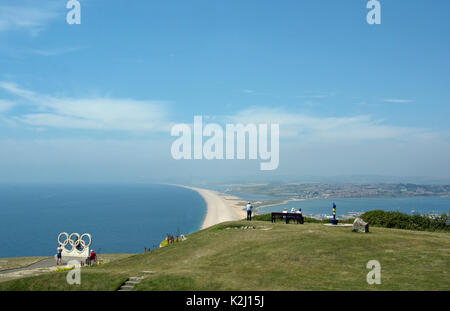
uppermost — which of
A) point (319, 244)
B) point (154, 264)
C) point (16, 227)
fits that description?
point (319, 244)

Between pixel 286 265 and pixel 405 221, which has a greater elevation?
pixel 286 265

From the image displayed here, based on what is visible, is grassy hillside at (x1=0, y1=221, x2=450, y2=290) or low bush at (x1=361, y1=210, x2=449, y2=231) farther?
low bush at (x1=361, y1=210, x2=449, y2=231)

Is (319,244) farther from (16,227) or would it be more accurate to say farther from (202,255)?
(16,227)

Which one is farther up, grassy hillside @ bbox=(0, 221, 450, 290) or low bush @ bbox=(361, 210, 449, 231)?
grassy hillside @ bbox=(0, 221, 450, 290)

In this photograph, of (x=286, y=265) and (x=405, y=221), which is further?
(x=405, y=221)

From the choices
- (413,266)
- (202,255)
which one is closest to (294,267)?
(413,266)
